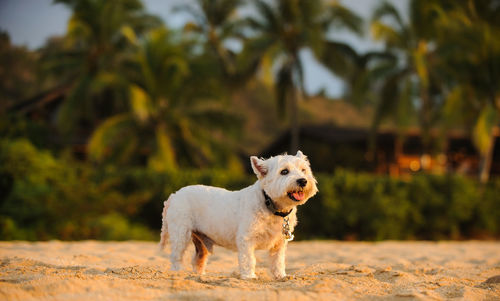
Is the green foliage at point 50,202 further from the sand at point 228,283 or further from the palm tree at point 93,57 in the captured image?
the palm tree at point 93,57

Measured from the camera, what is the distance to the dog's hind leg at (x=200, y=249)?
5.22 meters

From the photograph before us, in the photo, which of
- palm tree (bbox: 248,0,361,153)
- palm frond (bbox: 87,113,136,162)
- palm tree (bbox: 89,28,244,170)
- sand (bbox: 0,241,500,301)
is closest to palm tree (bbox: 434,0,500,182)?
palm tree (bbox: 248,0,361,153)

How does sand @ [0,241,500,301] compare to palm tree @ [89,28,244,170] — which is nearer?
sand @ [0,241,500,301]

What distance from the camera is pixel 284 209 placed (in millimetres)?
4637

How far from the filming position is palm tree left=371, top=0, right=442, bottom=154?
23234 mm

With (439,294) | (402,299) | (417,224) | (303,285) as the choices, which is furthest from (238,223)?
(417,224)

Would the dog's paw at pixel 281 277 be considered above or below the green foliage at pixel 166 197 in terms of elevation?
below

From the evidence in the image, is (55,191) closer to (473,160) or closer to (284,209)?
(284,209)

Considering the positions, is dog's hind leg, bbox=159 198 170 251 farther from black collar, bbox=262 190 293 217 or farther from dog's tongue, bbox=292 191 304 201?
dog's tongue, bbox=292 191 304 201

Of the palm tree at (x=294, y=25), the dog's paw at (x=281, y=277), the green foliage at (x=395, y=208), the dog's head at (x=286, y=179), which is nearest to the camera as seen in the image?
the dog's head at (x=286, y=179)

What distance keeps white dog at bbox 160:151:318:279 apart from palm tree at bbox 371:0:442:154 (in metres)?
19.5

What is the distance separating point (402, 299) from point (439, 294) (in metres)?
0.51

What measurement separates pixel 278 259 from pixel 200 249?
98 cm

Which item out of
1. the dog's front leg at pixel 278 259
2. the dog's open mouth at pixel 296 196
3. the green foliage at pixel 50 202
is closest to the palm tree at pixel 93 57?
the green foliage at pixel 50 202
